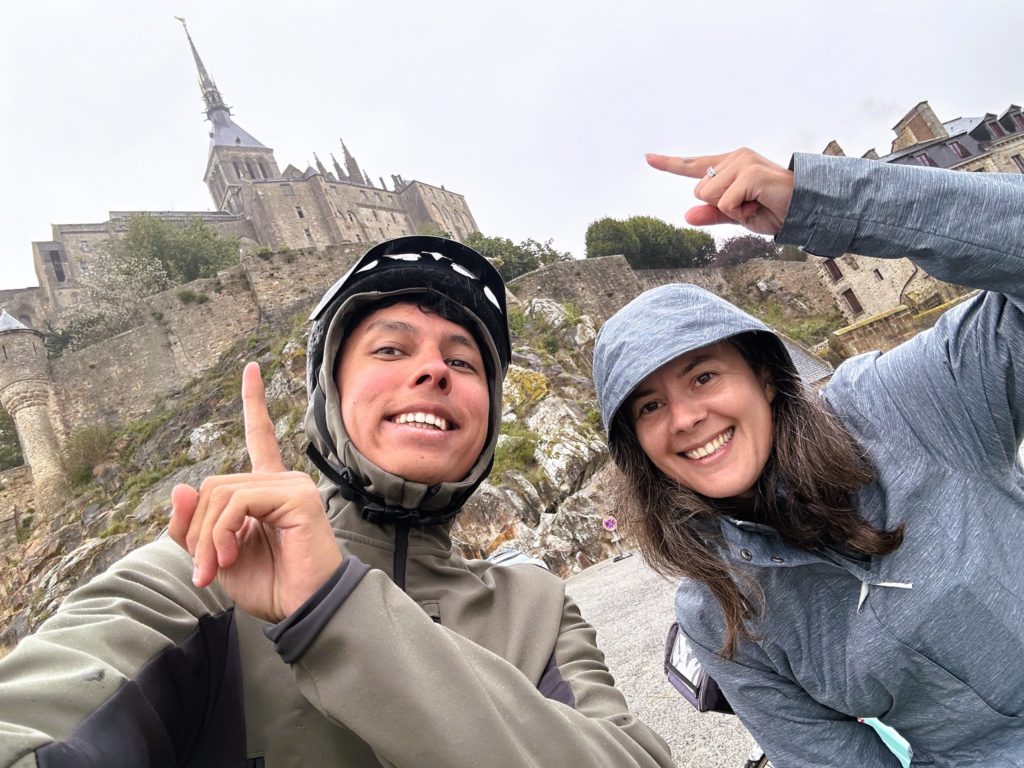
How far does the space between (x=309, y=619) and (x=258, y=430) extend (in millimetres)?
468

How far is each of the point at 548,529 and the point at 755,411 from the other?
26.8 ft

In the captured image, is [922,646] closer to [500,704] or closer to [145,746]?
[500,704]

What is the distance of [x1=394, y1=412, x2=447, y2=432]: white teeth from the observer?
1579 mm

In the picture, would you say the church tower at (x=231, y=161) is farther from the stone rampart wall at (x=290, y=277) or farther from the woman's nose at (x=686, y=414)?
the woman's nose at (x=686, y=414)

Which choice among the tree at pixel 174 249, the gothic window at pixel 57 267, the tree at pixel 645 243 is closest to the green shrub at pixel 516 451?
the tree at pixel 645 243

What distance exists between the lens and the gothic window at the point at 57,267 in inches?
1433

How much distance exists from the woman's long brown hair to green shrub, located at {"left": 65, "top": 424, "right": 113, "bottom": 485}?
1981 cm

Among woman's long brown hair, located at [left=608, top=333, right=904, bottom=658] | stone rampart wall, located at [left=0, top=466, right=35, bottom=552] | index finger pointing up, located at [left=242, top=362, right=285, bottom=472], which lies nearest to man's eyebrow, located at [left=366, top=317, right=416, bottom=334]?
index finger pointing up, located at [left=242, top=362, right=285, bottom=472]

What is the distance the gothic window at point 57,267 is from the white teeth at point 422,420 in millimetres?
46321

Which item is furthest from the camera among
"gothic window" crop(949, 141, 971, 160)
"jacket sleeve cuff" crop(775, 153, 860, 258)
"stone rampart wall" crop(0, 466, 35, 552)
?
"gothic window" crop(949, 141, 971, 160)

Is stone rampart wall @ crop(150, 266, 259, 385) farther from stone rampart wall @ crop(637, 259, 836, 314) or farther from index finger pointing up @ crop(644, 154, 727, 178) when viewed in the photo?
index finger pointing up @ crop(644, 154, 727, 178)

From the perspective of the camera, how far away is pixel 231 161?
48562 millimetres

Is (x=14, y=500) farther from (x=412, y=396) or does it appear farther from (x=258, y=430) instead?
(x=258, y=430)

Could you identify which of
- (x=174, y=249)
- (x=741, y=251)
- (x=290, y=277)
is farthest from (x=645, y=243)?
(x=174, y=249)
